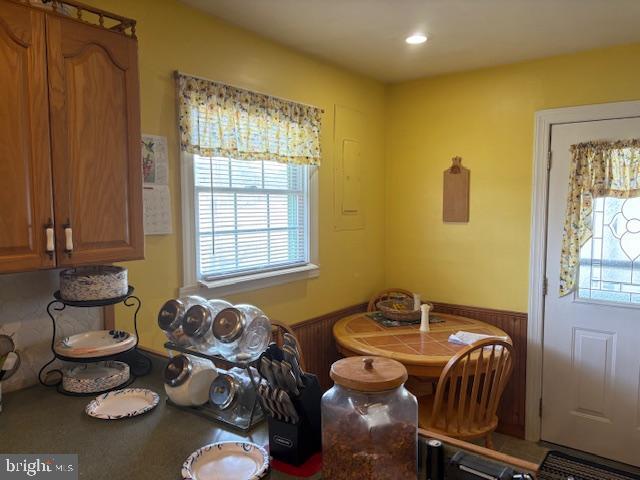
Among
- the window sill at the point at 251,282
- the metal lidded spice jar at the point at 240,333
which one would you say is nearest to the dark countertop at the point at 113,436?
the metal lidded spice jar at the point at 240,333

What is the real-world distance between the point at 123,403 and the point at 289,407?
720 mm

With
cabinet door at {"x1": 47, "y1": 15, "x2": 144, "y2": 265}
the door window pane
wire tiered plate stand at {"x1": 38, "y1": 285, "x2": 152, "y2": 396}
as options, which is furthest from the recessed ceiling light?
wire tiered plate stand at {"x1": 38, "y1": 285, "x2": 152, "y2": 396}

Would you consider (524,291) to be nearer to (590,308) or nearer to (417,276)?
(590,308)

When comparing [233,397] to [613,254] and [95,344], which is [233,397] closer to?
[95,344]

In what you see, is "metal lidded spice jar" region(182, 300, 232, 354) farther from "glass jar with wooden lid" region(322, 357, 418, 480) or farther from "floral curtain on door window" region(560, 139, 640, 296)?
"floral curtain on door window" region(560, 139, 640, 296)

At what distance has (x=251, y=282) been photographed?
264 centimetres

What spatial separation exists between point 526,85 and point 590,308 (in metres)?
1.53

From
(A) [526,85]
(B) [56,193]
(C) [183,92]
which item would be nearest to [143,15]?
(C) [183,92]

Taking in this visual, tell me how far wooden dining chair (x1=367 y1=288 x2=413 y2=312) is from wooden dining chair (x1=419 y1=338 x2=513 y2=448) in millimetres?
1131

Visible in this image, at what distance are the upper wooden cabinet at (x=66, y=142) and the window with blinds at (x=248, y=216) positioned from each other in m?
0.69

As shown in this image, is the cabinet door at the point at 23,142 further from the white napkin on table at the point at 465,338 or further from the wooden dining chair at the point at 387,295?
the wooden dining chair at the point at 387,295

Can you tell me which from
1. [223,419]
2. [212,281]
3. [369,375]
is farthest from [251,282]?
[369,375]

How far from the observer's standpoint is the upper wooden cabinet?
4.53ft

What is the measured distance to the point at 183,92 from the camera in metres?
2.20
